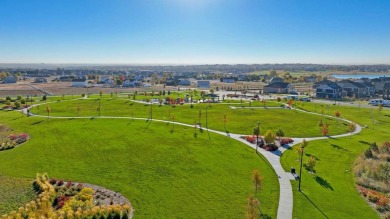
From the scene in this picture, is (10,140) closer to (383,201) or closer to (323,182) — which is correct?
(323,182)

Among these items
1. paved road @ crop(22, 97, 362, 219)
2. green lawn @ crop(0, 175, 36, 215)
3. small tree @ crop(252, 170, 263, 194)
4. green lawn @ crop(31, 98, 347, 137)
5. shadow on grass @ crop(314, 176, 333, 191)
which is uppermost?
small tree @ crop(252, 170, 263, 194)

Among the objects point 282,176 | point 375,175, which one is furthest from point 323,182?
point 375,175

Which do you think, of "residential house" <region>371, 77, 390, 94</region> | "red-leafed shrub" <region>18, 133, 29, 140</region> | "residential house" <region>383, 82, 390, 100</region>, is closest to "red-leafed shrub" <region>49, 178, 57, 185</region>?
"red-leafed shrub" <region>18, 133, 29, 140</region>

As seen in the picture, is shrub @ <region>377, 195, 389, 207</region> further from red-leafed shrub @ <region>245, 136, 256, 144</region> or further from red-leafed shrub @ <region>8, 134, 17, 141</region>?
red-leafed shrub @ <region>8, 134, 17, 141</region>

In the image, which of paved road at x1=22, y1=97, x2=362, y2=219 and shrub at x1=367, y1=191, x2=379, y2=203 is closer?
paved road at x1=22, y1=97, x2=362, y2=219

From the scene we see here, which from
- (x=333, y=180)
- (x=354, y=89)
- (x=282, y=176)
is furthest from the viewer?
(x=354, y=89)

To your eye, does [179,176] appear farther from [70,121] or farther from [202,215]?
[70,121]
